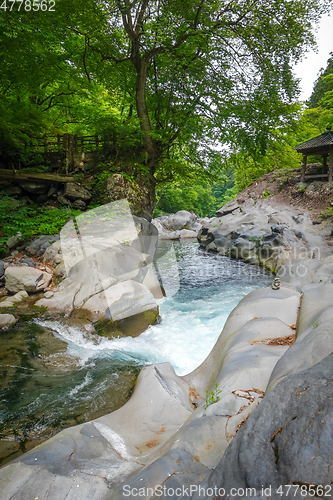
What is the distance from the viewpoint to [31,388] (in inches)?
166

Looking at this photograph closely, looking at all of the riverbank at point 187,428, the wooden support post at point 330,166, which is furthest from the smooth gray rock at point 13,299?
the wooden support post at point 330,166

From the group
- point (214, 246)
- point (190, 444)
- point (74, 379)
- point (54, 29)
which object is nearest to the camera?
point (190, 444)

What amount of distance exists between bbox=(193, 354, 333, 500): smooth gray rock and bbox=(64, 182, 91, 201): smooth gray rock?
10.9 metres

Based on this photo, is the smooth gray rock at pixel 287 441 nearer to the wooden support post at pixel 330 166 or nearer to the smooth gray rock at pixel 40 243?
the smooth gray rock at pixel 40 243

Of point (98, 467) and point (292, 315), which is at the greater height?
point (292, 315)

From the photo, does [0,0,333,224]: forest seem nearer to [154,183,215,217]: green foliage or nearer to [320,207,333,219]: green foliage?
[320,207,333,219]: green foliage

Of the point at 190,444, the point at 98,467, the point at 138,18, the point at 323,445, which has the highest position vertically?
the point at 138,18

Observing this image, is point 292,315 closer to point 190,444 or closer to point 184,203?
point 190,444

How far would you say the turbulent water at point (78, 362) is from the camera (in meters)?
3.61

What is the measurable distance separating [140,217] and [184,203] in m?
25.4

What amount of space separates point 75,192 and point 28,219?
238cm

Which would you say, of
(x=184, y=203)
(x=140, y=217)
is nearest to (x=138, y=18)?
(x=140, y=217)

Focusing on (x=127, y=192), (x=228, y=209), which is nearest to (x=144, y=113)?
(x=127, y=192)

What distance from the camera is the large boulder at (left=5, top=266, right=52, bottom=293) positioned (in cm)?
707
